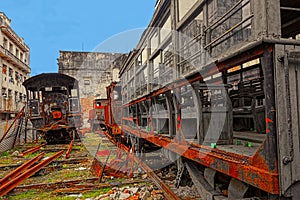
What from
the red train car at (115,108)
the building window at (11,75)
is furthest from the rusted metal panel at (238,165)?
the building window at (11,75)

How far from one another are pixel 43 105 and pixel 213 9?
517 inches

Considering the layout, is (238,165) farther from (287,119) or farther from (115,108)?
(115,108)

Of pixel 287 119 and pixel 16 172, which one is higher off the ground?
pixel 287 119

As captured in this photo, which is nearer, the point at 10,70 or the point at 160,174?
the point at 160,174

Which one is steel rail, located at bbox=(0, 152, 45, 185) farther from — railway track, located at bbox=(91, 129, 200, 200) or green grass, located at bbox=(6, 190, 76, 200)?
railway track, located at bbox=(91, 129, 200, 200)

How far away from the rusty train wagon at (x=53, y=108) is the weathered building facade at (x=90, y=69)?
1403cm

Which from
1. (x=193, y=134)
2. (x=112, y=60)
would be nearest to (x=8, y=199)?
(x=193, y=134)

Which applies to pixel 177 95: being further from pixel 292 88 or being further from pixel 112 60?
pixel 112 60

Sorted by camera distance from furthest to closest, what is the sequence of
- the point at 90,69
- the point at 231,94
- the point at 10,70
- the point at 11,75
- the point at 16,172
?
the point at 90,69 → the point at 11,75 → the point at 10,70 → the point at 16,172 → the point at 231,94

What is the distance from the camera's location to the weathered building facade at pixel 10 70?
84.0ft

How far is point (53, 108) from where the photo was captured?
561 inches

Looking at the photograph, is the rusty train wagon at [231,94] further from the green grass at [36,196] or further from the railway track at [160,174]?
the green grass at [36,196]

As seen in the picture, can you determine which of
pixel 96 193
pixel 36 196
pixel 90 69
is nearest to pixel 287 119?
pixel 96 193

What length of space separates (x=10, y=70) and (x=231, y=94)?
2981 centimetres
